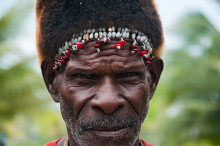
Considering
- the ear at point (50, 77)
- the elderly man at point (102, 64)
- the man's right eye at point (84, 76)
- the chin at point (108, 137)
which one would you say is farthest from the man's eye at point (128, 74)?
the ear at point (50, 77)

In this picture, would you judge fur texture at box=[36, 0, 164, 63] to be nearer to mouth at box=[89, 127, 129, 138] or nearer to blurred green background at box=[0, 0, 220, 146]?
mouth at box=[89, 127, 129, 138]

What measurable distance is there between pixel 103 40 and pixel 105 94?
0.47 meters

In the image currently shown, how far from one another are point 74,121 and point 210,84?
1316 cm

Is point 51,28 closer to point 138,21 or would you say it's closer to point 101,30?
point 101,30

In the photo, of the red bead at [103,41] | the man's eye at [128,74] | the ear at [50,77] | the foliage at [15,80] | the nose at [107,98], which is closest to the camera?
the nose at [107,98]

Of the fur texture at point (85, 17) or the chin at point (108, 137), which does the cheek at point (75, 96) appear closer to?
the chin at point (108, 137)

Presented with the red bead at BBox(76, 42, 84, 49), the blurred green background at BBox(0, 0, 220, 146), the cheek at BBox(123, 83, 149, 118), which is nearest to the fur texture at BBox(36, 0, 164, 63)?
the red bead at BBox(76, 42, 84, 49)

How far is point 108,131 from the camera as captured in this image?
2691 millimetres

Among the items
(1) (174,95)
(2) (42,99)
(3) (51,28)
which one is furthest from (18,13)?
(3) (51,28)

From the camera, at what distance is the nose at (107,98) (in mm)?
2576

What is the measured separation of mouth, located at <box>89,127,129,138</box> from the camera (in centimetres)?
268

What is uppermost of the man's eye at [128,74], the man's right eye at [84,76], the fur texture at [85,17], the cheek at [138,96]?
the fur texture at [85,17]

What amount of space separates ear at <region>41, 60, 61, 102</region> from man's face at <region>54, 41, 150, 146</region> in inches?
9.6

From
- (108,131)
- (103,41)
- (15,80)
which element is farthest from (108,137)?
(15,80)
